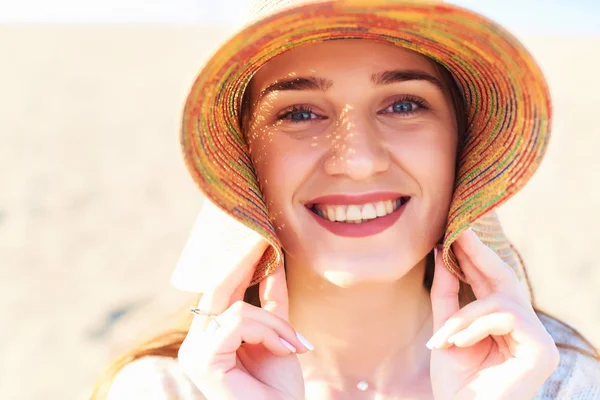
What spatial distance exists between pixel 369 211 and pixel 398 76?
315 mm

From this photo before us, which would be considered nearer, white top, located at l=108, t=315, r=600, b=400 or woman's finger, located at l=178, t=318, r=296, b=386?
woman's finger, located at l=178, t=318, r=296, b=386

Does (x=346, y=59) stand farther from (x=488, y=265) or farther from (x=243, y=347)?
(x=243, y=347)

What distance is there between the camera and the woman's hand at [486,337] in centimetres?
157

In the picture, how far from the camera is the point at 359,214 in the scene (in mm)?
1662

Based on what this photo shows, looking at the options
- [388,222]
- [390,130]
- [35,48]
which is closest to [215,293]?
[388,222]

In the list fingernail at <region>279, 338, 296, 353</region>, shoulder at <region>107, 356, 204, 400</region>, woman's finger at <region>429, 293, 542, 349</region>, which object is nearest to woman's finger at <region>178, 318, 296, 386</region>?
fingernail at <region>279, 338, 296, 353</region>

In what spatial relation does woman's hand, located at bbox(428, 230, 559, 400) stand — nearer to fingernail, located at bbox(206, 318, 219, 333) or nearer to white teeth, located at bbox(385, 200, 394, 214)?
white teeth, located at bbox(385, 200, 394, 214)

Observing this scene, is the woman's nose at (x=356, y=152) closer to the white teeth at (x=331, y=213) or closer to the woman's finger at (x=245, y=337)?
the white teeth at (x=331, y=213)

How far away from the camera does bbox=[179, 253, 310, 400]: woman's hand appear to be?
1.62 m

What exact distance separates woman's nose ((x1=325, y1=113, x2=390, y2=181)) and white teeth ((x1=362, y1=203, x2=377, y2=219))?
8 cm

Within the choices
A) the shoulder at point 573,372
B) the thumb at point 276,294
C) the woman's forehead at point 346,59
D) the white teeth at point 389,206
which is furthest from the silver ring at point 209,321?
the shoulder at point 573,372

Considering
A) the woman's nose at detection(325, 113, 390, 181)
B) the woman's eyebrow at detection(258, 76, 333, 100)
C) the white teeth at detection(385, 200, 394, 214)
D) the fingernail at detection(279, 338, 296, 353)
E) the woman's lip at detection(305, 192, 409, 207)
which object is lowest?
the fingernail at detection(279, 338, 296, 353)

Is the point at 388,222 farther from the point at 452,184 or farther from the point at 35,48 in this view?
the point at 35,48

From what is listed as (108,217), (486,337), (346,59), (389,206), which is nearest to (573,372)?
(486,337)
